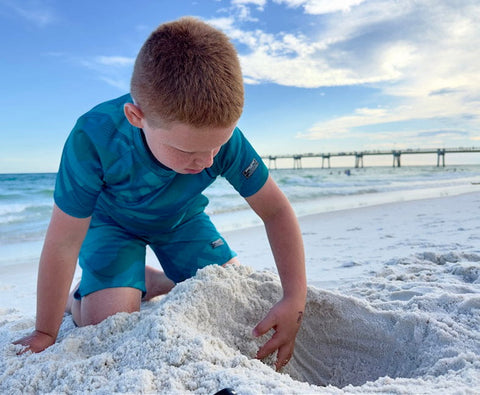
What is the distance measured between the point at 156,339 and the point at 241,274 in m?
0.68

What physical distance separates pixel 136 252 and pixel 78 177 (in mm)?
793

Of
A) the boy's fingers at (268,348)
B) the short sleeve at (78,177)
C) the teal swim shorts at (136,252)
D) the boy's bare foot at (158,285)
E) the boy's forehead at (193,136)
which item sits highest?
the boy's forehead at (193,136)

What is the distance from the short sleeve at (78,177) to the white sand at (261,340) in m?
0.53

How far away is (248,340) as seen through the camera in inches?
65.9

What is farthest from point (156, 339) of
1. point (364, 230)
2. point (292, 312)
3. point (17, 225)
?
point (17, 225)

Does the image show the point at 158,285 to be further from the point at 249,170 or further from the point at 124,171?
the point at 249,170

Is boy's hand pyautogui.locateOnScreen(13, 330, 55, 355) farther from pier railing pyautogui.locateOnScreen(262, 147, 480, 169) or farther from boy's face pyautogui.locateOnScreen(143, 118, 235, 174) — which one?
pier railing pyautogui.locateOnScreen(262, 147, 480, 169)

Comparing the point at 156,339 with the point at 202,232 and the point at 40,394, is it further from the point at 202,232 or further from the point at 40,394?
the point at 202,232

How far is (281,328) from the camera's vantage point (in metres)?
1.68

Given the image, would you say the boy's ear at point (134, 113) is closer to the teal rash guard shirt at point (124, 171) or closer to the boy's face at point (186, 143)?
the boy's face at point (186, 143)

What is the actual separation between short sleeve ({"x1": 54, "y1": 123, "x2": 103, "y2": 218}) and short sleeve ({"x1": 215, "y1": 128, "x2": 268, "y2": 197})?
0.63 metres

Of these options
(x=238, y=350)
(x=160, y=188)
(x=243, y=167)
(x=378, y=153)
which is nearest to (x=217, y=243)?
(x=160, y=188)

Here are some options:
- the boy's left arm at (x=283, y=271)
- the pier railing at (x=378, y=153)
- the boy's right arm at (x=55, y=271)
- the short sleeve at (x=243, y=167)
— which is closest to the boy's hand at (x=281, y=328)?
the boy's left arm at (x=283, y=271)

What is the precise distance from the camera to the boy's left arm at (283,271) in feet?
5.43
